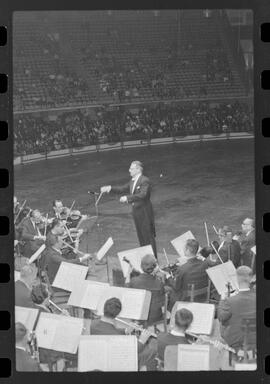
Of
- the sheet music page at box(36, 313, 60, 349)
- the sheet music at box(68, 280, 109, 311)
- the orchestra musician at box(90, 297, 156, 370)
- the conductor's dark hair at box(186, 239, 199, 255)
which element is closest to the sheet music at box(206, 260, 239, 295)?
the conductor's dark hair at box(186, 239, 199, 255)

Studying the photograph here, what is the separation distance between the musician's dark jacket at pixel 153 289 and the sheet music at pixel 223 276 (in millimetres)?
222

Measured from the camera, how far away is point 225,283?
303 cm

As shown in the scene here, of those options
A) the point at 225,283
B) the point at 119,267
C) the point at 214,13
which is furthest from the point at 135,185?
the point at 214,13

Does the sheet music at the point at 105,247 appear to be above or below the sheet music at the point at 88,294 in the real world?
above

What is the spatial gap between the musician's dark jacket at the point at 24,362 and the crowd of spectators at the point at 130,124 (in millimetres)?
831

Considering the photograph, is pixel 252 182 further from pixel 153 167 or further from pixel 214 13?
pixel 214 13

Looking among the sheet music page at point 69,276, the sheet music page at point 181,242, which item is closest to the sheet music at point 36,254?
the sheet music page at point 69,276

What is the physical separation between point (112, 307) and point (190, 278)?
35 cm

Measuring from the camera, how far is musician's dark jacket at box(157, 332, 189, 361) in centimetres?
299

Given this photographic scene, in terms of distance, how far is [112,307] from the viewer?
9.86 ft

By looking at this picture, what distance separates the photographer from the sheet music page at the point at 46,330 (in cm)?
300

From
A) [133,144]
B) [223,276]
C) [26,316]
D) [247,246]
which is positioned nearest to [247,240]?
[247,246]

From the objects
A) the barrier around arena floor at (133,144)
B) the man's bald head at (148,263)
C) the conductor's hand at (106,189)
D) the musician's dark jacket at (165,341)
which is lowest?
the musician's dark jacket at (165,341)

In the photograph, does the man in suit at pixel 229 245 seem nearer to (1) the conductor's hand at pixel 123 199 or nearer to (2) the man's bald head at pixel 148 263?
(2) the man's bald head at pixel 148 263
